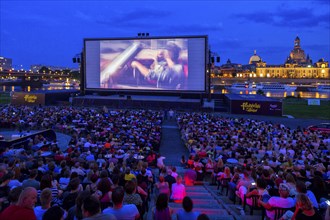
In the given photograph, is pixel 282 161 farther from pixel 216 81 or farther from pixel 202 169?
pixel 216 81

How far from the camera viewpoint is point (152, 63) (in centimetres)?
4484

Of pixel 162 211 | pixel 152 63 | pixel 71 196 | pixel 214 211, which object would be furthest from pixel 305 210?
pixel 152 63

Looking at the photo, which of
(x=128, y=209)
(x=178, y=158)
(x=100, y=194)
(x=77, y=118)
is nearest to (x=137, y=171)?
(x=100, y=194)

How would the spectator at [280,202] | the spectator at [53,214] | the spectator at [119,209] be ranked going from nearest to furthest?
the spectator at [53,214], the spectator at [119,209], the spectator at [280,202]

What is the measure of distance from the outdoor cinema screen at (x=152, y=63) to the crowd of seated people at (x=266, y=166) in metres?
23.2

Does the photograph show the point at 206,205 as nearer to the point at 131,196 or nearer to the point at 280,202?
the point at 280,202

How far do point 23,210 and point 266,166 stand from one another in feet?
23.9

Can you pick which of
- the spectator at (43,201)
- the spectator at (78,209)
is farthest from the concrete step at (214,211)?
the spectator at (43,201)

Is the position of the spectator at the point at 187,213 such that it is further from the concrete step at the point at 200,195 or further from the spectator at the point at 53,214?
the concrete step at the point at 200,195

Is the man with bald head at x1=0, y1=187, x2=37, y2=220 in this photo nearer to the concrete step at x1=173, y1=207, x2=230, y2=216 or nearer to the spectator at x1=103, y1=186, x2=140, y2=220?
the spectator at x1=103, y1=186, x2=140, y2=220

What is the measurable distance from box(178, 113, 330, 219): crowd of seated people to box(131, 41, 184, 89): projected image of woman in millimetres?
23210

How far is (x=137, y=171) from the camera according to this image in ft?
27.6

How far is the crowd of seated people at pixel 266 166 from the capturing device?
6.11 m

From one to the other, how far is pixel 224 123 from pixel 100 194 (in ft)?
62.6
